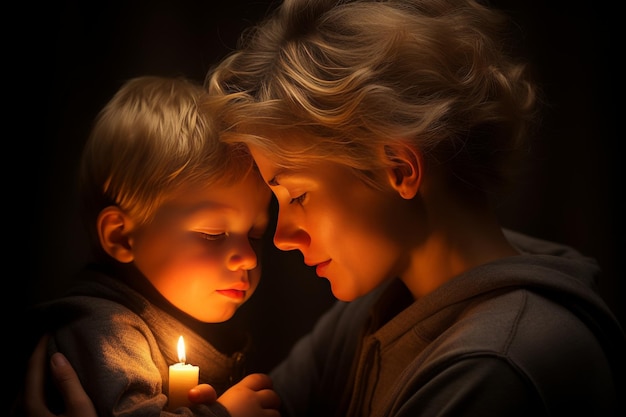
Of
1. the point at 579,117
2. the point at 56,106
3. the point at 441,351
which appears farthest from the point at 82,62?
the point at 579,117

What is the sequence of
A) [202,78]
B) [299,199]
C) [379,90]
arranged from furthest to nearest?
[202,78] → [299,199] → [379,90]

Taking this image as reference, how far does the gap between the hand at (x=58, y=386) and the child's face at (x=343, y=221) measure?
34 cm

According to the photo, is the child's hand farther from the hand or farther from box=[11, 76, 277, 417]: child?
the hand

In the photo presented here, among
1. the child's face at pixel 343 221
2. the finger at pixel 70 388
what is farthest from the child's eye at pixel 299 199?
the finger at pixel 70 388

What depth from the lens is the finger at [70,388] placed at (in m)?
0.97

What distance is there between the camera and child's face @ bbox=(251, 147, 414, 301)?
1.05 m

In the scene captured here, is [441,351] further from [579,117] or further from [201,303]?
[579,117]

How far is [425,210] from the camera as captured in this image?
107 centimetres

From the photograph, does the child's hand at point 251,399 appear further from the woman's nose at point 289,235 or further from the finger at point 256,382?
the woman's nose at point 289,235

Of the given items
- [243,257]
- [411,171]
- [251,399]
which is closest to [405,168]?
[411,171]

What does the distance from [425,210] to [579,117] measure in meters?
0.64

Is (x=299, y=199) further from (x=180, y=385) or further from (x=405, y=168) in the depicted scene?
(x=180, y=385)

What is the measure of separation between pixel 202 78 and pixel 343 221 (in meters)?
0.55

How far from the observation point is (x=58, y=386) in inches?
40.3
